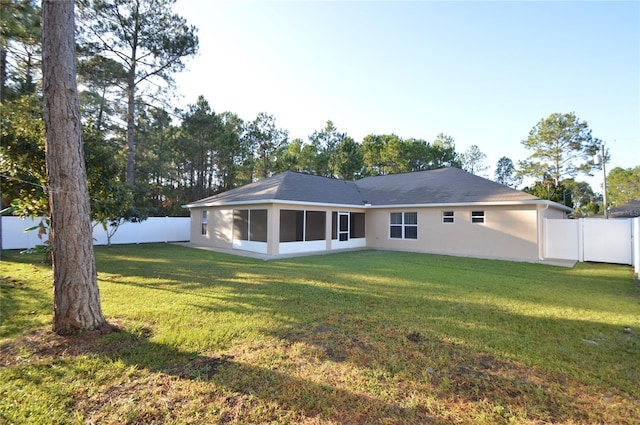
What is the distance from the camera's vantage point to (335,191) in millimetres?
16000

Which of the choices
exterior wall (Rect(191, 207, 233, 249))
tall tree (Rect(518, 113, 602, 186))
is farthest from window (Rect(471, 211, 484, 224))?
tall tree (Rect(518, 113, 602, 186))

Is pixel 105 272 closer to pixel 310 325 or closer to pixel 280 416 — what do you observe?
pixel 310 325

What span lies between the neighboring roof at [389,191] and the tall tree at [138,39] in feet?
26.8

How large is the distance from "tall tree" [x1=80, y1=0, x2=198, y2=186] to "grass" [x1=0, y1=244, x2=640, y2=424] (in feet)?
46.0

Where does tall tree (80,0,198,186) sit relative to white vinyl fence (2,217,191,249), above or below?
above

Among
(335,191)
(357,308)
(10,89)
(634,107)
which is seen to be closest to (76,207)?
(357,308)

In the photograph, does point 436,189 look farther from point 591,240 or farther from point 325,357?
point 325,357

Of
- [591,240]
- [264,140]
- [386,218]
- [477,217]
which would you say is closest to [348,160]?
[264,140]

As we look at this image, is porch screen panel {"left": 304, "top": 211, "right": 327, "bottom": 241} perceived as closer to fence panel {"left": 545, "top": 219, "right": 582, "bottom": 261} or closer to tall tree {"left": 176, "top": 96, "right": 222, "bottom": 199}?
fence panel {"left": 545, "top": 219, "right": 582, "bottom": 261}

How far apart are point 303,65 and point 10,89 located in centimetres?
1003

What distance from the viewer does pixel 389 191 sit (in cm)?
1645

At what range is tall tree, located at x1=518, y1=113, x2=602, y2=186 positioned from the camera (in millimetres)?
29641

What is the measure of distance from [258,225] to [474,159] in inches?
1749

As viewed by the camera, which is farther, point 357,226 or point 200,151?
point 200,151
